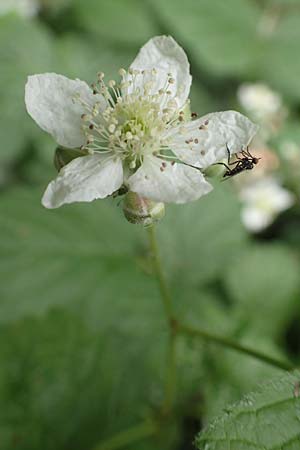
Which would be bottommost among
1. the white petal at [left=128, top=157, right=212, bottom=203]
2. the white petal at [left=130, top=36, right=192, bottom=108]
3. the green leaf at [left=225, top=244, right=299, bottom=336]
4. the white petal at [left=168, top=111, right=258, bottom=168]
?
the green leaf at [left=225, top=244, right=299, bottom=336]

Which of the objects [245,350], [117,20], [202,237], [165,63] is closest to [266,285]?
[202,237]

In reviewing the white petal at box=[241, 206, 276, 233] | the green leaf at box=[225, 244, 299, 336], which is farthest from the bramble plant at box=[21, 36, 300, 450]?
the white petal at box=[241, 206, 276, 233]

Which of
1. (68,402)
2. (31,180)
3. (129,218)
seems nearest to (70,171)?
(129,218)

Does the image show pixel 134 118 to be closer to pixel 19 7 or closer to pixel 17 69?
pixel 17 69

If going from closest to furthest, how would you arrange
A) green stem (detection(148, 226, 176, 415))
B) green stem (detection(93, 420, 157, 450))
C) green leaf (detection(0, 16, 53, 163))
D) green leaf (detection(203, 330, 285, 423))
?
green stem (detection(148, 226, 176, 415)), green stem (detection(93, 420, 157, 450)), green leaf (detection(203, 330, 285, 423)), green leaf (detection(0, 16, 53, 163))

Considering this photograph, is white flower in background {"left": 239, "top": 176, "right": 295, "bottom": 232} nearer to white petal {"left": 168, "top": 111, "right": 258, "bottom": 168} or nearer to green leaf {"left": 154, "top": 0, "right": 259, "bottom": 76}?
green leaf {"left": 154, "top": 0, "right": 259, "bottom": 76}

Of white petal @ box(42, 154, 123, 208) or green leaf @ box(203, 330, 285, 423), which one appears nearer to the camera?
white petal @ box(42, 154, 123, 208)

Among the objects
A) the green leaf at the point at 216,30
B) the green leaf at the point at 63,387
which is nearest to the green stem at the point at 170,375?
the green leaf at the point at 63,387

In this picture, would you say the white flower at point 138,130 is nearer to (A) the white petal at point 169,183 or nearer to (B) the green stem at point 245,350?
(A) the white petal at point 169,183
